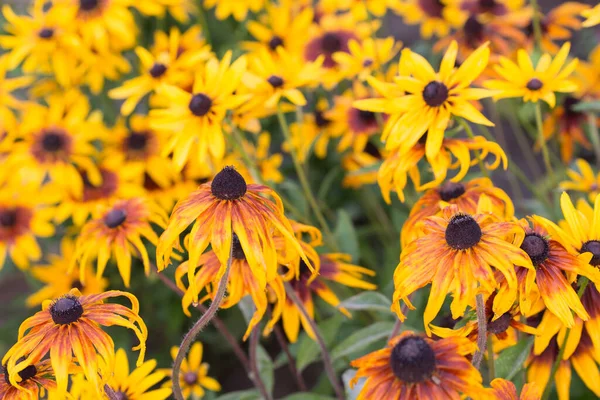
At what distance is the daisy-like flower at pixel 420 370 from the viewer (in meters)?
0.66

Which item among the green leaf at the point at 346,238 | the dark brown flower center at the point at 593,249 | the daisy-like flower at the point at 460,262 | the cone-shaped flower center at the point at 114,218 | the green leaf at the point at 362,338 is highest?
the cone-shaped flower center at the point at 114,218

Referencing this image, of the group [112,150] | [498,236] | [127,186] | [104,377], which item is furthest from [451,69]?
[112,150]

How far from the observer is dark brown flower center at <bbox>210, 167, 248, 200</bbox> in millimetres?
771

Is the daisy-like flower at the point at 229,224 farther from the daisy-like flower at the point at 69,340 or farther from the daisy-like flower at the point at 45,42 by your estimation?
the daisy-like flower at the point at 45,42

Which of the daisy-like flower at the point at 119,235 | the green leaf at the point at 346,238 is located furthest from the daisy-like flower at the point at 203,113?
the green leaf at the point at 346,238

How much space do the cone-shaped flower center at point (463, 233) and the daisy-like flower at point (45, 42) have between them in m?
1.11

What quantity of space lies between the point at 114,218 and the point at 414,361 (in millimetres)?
561

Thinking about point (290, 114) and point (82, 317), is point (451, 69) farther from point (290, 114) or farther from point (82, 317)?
point (290, 114)

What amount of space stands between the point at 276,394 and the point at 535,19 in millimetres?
1079

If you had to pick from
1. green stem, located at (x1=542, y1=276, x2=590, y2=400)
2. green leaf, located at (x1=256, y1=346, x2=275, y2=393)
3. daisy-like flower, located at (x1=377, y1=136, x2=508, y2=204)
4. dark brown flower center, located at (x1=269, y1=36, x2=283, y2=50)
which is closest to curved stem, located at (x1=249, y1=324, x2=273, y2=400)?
green leaf, located at (x1=256, y1=346, x2=275, y2=393)

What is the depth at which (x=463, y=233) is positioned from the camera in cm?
72

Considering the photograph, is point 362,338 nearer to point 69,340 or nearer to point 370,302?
point 370,302

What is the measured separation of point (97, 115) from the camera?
165cm

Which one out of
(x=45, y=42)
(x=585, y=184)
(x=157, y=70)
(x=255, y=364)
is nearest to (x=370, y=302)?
(x=255, y=364)
